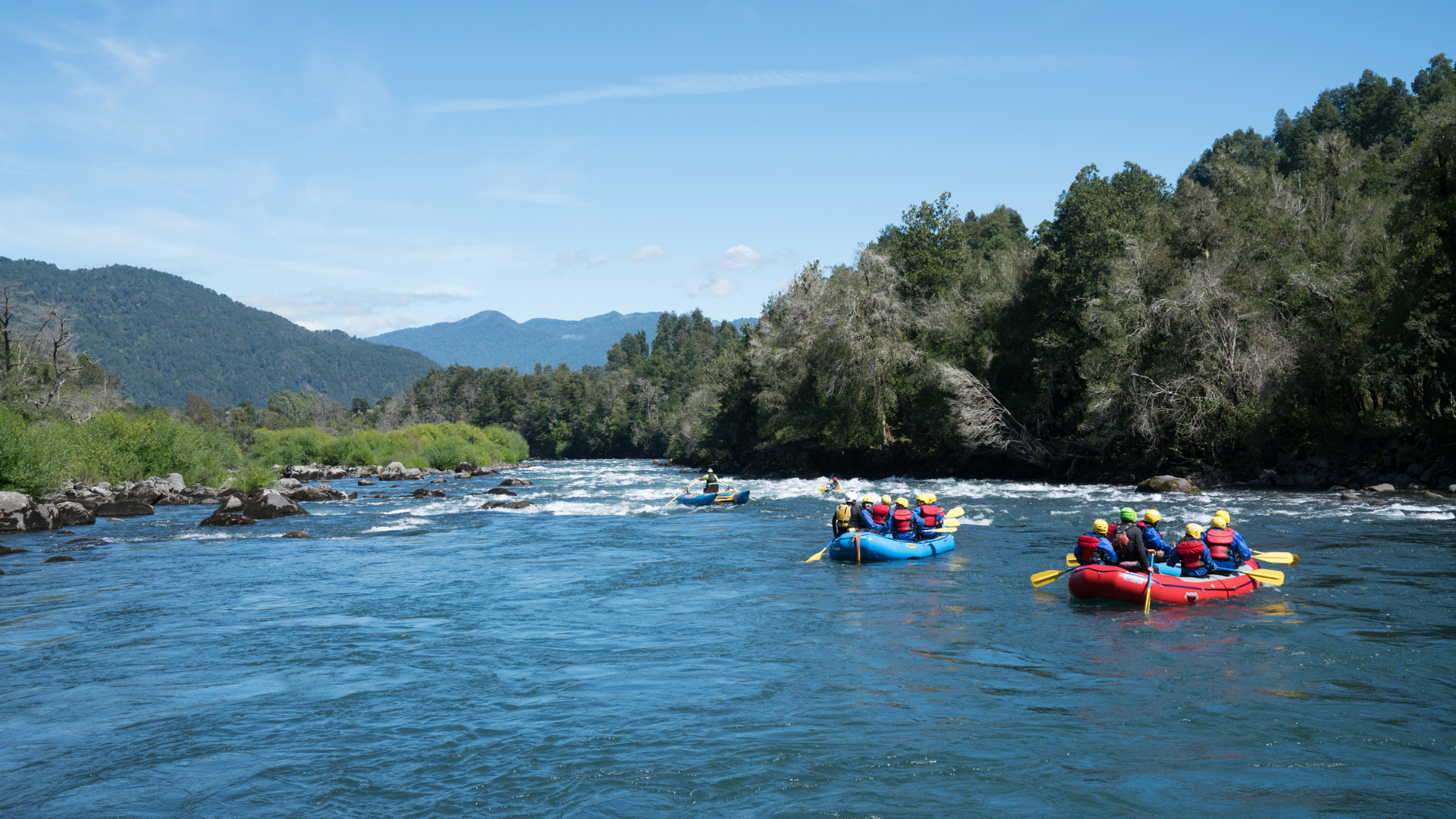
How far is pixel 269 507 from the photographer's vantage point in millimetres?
30828

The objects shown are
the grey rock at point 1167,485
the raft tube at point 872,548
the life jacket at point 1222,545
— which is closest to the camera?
the life jacket at point 1222,545

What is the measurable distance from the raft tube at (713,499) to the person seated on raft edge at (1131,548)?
19.8 m

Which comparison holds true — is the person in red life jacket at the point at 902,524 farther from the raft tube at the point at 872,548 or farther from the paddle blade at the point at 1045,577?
the paddle blade at the point at 1045,577

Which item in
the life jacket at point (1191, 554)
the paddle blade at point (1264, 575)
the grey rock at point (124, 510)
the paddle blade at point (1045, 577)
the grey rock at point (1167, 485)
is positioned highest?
the grey rock at point (1167, 485)

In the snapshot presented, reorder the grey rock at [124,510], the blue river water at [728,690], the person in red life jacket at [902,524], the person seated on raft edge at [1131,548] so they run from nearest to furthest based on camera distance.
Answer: the blue river water at [728,690] → the person seated on raft edge at [1131,548] → the person in red life jacket at [902,524] → the grey rock at [124,510]

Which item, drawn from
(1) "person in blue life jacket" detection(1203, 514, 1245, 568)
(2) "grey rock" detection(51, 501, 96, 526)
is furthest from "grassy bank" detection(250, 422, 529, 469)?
(1) "person in blue life jacket" detection(1203, 514, 1245, 568)

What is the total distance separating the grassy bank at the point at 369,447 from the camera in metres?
69.9

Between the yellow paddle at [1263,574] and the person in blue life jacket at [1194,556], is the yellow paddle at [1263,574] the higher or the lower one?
the lower one

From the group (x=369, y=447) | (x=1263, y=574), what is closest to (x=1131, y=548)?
(x=1263, y=574)

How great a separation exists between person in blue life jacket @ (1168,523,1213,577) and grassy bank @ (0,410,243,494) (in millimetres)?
34070

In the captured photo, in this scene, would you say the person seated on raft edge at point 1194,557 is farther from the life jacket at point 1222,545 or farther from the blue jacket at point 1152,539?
the blue jacket at point 1152,539

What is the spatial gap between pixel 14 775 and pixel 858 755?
742cm

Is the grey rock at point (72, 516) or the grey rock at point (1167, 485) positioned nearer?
the grey rock at point (72, 516)

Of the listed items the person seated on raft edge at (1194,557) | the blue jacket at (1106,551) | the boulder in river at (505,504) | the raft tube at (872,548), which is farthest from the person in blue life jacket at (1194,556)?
the boulder in river at (505,504)
